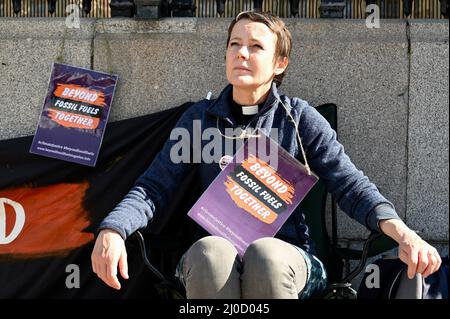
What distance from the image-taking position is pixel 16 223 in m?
4.76

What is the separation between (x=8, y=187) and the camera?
475cm

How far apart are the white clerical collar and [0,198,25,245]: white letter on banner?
1492 mm

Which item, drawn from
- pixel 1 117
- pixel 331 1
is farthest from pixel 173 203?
pixel 331 1

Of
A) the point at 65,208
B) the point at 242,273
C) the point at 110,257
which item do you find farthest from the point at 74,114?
the point at 242,273

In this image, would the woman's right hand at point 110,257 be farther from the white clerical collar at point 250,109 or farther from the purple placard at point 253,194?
the white clerical collar at point 250,109

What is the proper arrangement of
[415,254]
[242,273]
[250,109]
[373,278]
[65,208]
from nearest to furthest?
[415,254]
[242,273]
[250,109]
[373,278]
[65,208]

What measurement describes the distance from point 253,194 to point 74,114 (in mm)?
1329

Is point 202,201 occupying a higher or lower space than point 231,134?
lower

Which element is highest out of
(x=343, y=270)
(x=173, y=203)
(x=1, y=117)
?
(x=1, y=117)

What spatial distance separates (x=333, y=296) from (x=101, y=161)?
1.67 meters

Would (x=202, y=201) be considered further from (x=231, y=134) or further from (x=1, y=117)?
(x=1, y=117)

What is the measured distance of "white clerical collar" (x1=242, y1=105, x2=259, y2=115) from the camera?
4.07m

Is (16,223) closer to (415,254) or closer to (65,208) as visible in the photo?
(65,208)

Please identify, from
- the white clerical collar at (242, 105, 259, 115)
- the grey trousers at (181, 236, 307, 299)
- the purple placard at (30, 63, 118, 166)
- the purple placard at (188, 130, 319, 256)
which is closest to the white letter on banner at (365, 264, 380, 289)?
the purple placard at (188, 130, 319, 256)
